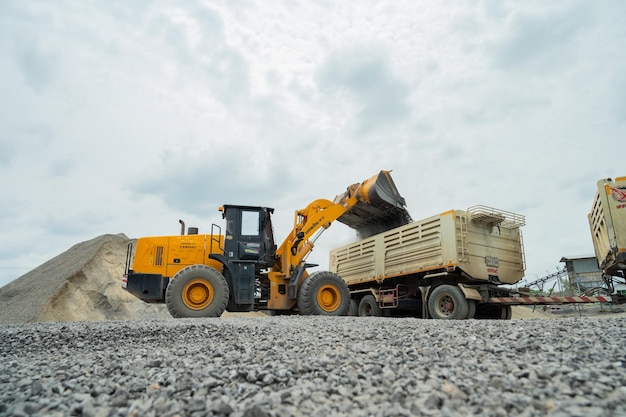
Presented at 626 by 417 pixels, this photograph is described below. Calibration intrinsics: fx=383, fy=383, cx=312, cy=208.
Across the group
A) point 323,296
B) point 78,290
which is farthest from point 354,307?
point 78,290

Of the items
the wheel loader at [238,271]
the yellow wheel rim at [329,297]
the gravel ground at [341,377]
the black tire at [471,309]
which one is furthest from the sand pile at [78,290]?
the black tire at [471,309]

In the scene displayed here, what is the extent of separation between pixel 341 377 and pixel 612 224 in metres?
8.16

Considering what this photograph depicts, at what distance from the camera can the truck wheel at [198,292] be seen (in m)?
7.89

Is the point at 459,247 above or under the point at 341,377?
above

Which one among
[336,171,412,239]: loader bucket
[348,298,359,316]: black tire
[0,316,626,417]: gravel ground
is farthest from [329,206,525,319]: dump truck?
[0,316,626,417]: gravel ground

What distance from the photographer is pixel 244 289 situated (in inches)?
339

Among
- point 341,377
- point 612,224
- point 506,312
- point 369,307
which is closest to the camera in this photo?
point 341,377

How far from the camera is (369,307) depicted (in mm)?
12250

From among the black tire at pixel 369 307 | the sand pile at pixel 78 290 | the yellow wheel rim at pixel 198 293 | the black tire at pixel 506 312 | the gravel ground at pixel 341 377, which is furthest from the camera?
the sand pile at pixel 78 290

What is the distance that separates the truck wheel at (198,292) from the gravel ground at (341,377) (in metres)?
3.60

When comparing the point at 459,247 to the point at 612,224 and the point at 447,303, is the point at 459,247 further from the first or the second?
the point at 612,224

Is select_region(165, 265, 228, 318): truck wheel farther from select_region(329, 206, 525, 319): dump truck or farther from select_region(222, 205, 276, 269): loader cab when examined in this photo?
select_region(329, 206, 525, 319): dump truck

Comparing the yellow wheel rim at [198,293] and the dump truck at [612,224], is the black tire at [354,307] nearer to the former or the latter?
the yellow wheel rim at [198,293]

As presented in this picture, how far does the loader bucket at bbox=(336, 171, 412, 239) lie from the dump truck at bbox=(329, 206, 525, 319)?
19.1 inches
